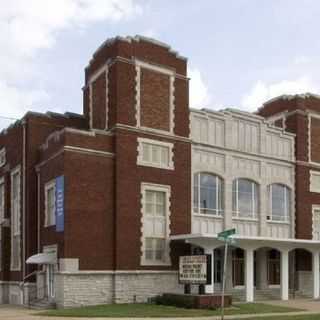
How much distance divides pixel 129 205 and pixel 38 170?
689 cm

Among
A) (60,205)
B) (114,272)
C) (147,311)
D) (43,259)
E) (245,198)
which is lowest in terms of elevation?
(147,311)

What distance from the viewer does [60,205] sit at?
33344mm

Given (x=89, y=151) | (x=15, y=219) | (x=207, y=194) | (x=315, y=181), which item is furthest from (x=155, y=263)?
(x=315, y=181)

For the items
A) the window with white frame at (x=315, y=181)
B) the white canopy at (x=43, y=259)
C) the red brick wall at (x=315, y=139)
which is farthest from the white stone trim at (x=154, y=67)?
the window with white frame at (x=315, y=181)

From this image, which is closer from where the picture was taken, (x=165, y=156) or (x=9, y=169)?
(x=165, y=156)

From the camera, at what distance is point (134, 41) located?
120 ft

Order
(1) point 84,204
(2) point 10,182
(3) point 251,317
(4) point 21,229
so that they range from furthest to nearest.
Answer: (2) point 10,182 → (4) point 21,229 → (1) point 84,204 → (3) point 251,317

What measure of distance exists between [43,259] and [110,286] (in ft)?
12.8

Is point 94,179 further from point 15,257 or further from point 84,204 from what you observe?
point 15,257

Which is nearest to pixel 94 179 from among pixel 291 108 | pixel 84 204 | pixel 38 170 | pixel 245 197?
pixel 84 204

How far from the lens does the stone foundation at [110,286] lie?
32156 millimetres

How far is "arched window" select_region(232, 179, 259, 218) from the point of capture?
39.9 m

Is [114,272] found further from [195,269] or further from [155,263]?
[195,269]

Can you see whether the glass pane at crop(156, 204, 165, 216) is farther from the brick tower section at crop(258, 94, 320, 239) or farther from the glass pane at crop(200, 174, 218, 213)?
the brick tower section at crop(258, 94, 320, 239)
